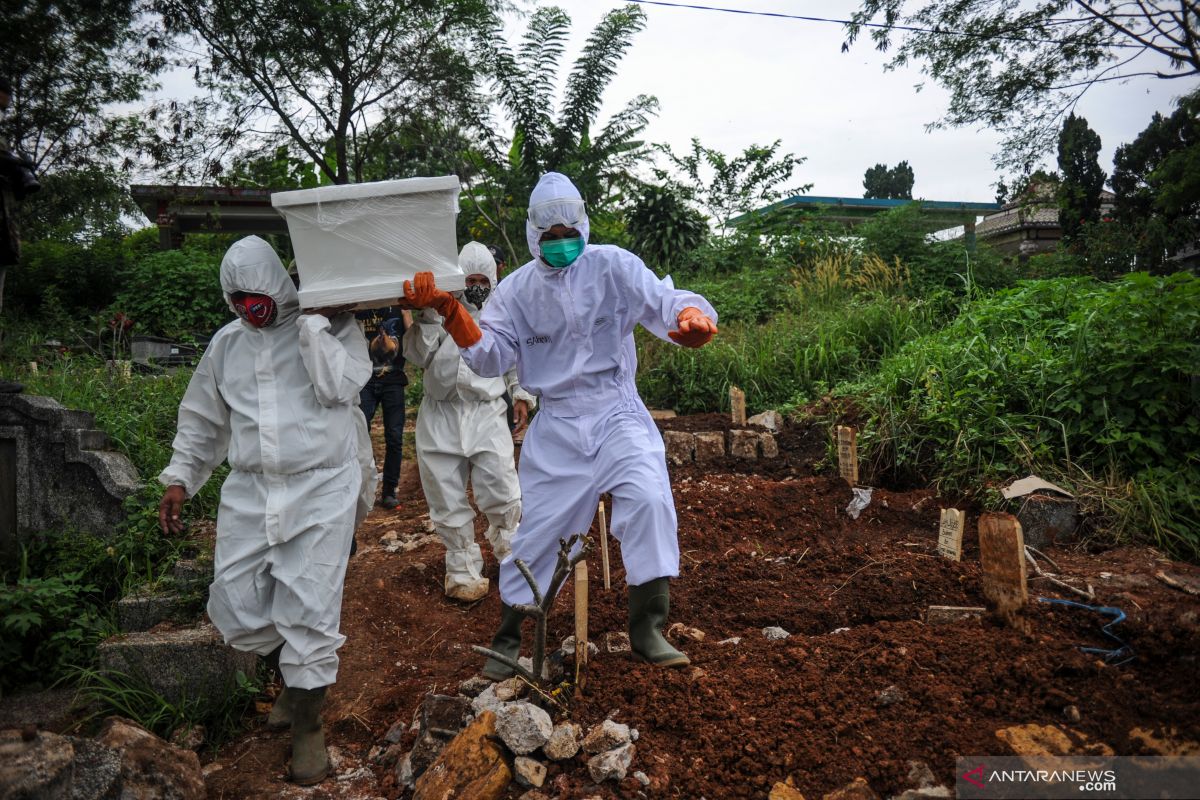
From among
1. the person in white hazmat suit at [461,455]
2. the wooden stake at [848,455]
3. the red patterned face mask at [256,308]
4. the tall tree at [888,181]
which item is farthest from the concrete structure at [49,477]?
the tall tree at [888,181]

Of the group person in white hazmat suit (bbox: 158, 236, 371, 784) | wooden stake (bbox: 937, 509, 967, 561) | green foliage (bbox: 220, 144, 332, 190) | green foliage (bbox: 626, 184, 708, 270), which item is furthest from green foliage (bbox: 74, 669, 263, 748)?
green foliage (bbox: 626, 184, 708, 270)

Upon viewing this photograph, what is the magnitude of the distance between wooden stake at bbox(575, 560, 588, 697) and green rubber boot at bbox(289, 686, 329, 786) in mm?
930

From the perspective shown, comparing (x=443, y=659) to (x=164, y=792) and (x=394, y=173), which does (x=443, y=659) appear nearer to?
(x=164, y=792)

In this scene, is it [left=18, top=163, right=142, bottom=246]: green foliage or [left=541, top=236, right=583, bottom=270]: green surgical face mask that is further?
[left=18, top=163, right=142, bottom=246]: green foliage

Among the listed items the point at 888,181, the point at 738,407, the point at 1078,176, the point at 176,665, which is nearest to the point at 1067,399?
the point at 738,407

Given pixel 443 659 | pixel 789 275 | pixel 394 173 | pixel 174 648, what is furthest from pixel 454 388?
pixel 394 173

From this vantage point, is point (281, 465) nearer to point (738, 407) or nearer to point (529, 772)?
point (529, 772)

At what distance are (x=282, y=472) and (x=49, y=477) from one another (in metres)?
2.55

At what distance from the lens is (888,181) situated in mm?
37000

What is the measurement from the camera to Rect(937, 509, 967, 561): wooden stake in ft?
12.8

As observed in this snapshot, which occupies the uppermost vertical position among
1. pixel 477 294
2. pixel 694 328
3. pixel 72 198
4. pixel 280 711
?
pixel 72 198

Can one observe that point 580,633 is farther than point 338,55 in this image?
No

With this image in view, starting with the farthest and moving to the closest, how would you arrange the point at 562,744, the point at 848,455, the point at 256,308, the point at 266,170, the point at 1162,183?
the point at 266,170 → the point at 1162,183 → the point at 848,455 → the point at 256,308 → the point at 562,744

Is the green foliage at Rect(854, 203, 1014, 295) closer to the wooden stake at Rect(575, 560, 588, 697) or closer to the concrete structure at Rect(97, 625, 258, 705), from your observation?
the wooden stake at Rect(575, 560, 588, 697)
